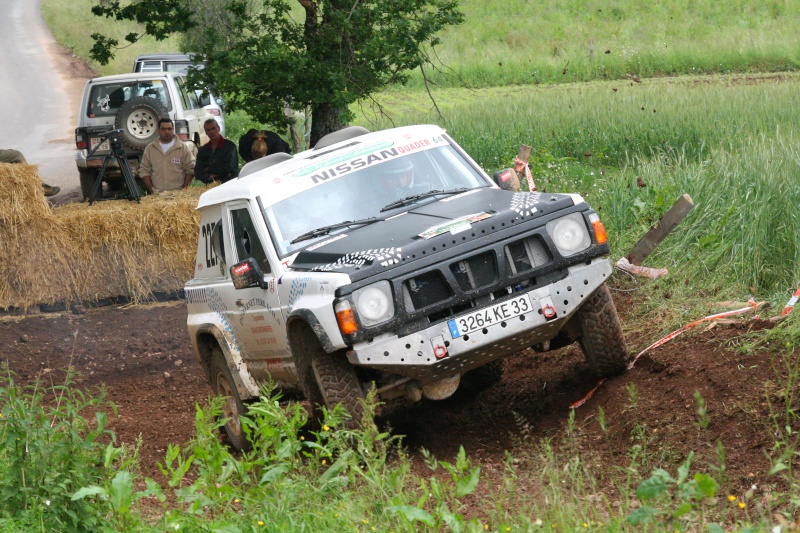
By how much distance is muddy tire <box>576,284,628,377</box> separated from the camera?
7.13 metres

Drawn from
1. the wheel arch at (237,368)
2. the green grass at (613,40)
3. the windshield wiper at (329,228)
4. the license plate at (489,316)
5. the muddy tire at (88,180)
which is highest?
the windshield wiper at (329,228)

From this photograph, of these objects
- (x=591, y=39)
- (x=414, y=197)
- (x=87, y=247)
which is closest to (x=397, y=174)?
(x=414, y=197)

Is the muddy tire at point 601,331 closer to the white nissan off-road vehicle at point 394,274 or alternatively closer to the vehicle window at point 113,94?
the white nissan off-road vehicle at point 394,274

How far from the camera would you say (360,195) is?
7.59m

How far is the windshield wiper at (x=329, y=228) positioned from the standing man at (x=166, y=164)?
905 centimetres

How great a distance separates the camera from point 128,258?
1387 centimetres

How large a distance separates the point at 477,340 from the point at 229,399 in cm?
270

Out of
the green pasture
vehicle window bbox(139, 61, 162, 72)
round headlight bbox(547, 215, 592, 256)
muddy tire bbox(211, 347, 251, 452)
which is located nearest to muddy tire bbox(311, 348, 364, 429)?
round headlight bbox(547, 215, 592, 256)

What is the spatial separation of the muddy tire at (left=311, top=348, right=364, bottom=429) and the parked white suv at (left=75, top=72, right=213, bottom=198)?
39.1 ft

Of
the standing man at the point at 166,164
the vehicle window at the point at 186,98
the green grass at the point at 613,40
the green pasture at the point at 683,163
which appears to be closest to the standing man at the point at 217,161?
the standing man at the point at 166,164

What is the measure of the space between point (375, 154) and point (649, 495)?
4370mm

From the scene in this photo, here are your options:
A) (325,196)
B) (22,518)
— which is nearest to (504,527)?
(22,518)

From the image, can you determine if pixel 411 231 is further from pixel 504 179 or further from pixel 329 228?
pixel 504 179

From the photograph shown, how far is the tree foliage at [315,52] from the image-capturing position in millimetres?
14680
